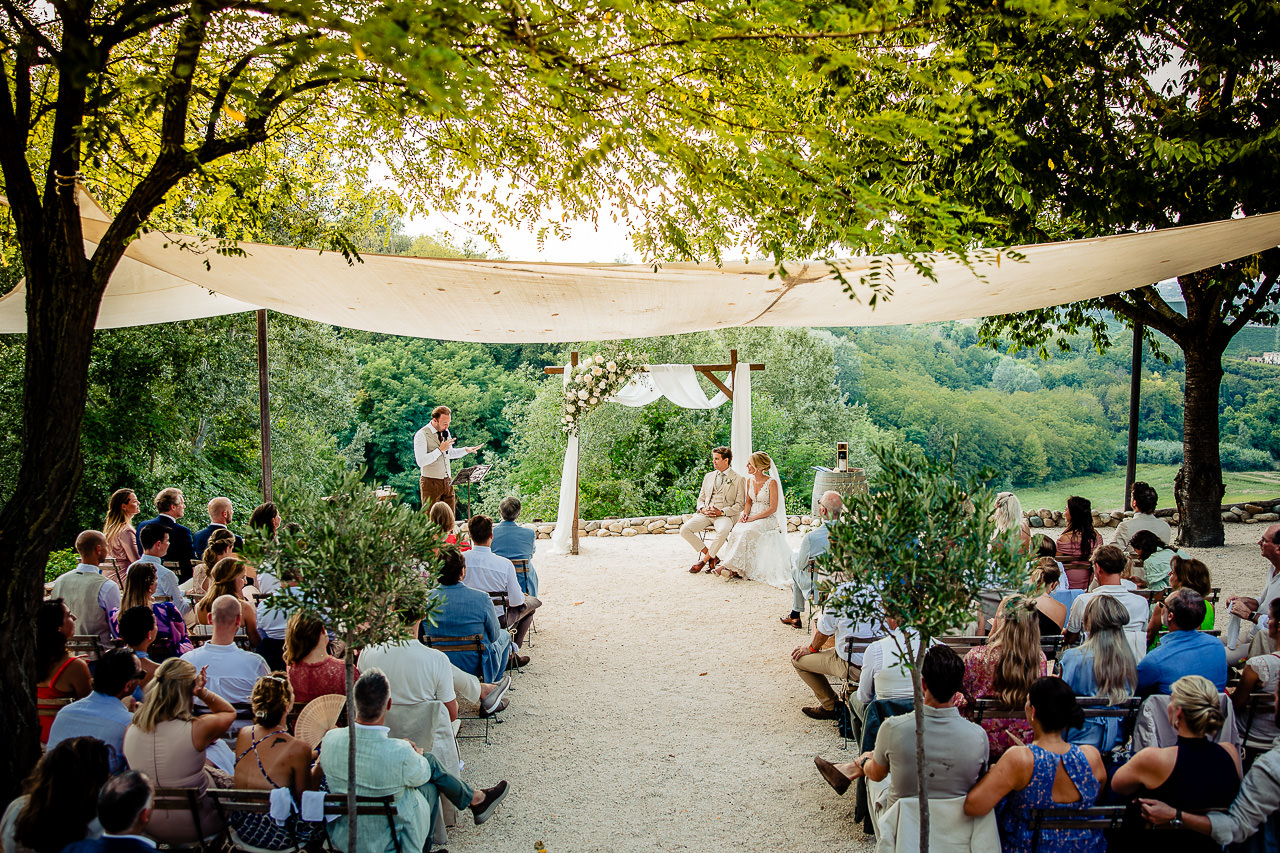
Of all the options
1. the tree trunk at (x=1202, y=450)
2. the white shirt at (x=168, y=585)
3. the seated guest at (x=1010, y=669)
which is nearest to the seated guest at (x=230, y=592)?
the white shirt at (x=168, y=585)

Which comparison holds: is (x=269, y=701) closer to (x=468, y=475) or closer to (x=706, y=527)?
(x=468, y=475)

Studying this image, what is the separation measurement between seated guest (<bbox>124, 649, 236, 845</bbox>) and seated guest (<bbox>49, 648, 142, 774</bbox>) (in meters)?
0.11

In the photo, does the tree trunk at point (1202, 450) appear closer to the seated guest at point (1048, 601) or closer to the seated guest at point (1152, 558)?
the seated guest at point (1152, 558)

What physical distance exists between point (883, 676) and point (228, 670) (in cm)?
299

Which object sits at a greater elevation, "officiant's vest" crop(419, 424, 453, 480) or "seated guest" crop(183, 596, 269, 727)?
"officiant's vest" crop(419, 424, 453, 480)

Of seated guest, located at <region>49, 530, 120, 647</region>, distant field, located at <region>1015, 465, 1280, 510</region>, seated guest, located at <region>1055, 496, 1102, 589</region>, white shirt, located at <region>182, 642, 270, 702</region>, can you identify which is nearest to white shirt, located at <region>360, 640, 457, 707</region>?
white shirt, located at <region>182, 642, 270, 702</region>

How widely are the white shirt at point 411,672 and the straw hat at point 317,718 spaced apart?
227mm

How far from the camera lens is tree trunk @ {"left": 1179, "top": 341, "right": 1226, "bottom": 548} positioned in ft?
30.4

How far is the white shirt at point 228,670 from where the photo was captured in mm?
3422

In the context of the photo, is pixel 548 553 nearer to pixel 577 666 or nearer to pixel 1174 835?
pixel 577 666

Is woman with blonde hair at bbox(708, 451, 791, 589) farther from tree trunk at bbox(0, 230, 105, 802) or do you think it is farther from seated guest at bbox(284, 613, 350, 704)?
tree trunk at bbox(0, 230, 105, 802)

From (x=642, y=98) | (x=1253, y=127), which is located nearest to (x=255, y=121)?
(x=642, y=98)

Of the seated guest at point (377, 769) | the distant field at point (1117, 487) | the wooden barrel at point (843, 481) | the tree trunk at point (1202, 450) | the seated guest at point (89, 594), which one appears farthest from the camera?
the distant field at point (1117, 487)

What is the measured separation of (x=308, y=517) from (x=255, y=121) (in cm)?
188
